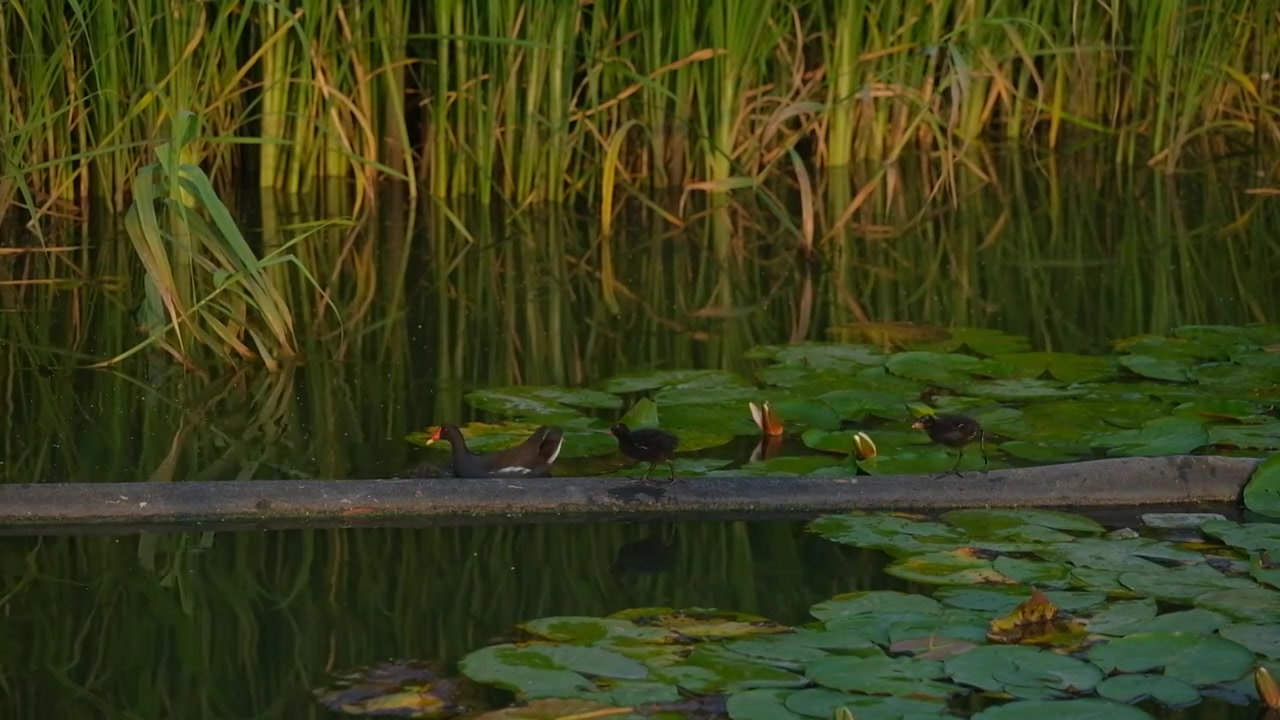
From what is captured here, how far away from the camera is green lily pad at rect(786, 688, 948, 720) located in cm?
292

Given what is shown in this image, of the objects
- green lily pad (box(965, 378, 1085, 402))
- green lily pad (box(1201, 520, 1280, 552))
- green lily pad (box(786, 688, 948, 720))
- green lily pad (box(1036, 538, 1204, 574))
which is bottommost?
green lily pad (box(786, 688, 948, 720))

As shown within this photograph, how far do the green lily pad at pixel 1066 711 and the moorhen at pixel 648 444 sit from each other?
4.23 feet

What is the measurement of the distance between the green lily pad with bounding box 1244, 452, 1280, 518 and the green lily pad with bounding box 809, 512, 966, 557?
2.19ft

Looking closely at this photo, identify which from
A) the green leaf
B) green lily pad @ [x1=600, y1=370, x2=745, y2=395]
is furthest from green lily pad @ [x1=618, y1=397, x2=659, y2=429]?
the green leaf

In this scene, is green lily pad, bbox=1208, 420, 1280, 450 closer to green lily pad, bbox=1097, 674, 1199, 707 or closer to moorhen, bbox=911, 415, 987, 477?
moorhen, bbox=911, 415, 987, 477

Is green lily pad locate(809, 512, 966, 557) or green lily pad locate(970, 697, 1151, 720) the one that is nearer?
green lily pad locate(970, 697, 1151, 720)

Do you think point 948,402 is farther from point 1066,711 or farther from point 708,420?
point 1066,711

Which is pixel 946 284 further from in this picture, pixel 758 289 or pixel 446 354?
pixel 446 354

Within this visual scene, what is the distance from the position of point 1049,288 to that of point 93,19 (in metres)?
3.81

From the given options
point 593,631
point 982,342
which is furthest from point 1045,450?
point 593,631

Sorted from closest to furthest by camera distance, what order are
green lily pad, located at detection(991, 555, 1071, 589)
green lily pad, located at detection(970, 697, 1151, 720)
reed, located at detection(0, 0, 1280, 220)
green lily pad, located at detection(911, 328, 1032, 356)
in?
green lily pad, located at detection(970, 697, 1151, 720) → green lily pad, located at detection(991, 555, 1071, 589) → green lily pad, located at detection(911, 328, 1032, 356) → reed, located at detection(0, 0, 1280, 220)

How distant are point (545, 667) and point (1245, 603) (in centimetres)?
128

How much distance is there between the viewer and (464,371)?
5582 mm

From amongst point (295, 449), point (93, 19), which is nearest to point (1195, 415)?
point (295, 449)
